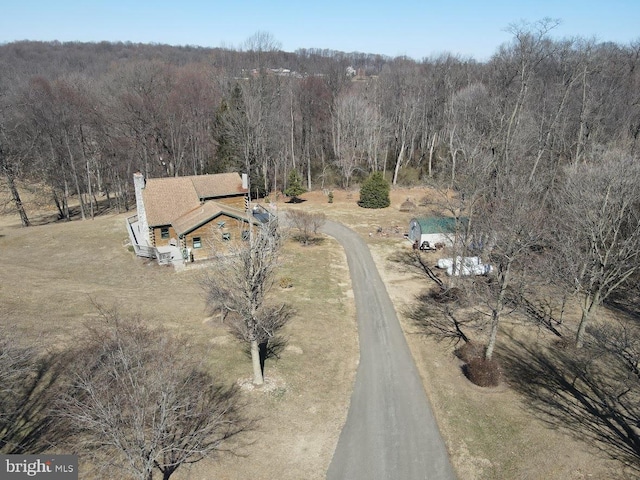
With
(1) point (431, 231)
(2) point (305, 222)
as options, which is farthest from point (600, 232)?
(2) point (305, 222)

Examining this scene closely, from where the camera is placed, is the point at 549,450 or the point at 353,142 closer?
the point at 549,450

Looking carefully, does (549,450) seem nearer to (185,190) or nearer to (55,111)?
(185,190)

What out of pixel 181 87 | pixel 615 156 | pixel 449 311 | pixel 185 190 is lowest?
pixel 449 311

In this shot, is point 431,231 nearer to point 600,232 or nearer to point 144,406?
point 600,232

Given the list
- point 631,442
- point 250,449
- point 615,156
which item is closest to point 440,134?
point 615,156

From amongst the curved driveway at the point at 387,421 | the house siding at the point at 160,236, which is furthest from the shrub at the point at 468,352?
the house siding at the point at 160,236

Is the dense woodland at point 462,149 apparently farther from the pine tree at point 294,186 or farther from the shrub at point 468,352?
the pine tree at point 294,186
